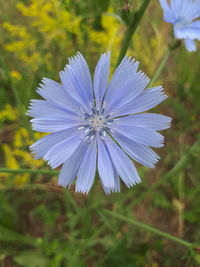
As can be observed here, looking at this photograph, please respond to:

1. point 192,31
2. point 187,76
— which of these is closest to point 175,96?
point 187,76

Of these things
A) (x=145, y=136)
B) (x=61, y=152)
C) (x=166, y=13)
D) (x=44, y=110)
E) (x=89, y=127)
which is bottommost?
(x=145, y=136)

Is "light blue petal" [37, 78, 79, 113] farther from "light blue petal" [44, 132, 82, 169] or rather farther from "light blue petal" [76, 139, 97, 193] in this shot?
"light blue petal" [76, 139, 97, 193]

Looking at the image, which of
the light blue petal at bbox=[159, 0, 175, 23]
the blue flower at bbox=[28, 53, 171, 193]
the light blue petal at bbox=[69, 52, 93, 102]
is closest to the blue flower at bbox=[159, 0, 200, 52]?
the light blue petal at bbox=[159, 0, 175, 23]

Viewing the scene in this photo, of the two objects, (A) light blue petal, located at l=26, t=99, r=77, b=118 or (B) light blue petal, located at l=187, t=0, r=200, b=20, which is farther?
(B) light blue petal, located at l=187, t=0, r=200, b=20

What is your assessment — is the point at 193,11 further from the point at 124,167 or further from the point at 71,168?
the point at 71,168

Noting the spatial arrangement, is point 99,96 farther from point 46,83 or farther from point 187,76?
point 187,76

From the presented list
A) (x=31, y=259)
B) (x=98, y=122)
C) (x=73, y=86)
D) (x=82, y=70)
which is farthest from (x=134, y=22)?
(x=31, y=259)

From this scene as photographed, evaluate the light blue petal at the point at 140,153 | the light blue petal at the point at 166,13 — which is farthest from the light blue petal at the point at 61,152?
the light blue petal at the point at 166,13

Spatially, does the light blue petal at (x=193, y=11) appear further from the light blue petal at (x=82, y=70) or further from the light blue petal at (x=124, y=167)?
the light blue petal at (x=124, y=167)
